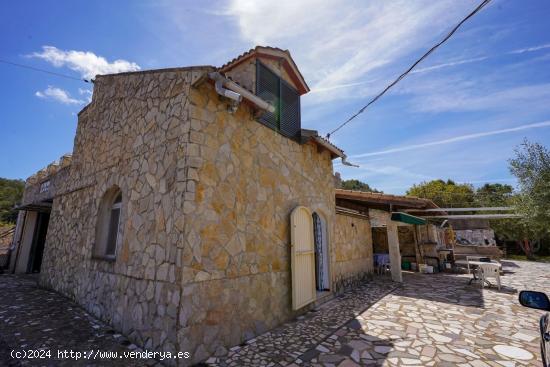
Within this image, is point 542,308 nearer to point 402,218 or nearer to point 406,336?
point 406,336

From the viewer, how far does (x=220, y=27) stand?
5621 mm

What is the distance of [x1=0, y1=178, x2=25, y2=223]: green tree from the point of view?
26.3 m

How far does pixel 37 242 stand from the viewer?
1223 centimetres

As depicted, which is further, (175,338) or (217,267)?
(217,267)

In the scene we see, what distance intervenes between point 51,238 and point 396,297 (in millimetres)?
11608

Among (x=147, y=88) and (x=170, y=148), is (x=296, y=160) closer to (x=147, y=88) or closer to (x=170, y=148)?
(x=170, y=148)

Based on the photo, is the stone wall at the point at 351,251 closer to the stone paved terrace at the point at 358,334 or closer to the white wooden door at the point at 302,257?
the stone paved terrace at the point at 358,334

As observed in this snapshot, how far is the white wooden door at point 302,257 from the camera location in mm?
5797

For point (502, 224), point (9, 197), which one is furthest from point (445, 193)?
point (9, 197)

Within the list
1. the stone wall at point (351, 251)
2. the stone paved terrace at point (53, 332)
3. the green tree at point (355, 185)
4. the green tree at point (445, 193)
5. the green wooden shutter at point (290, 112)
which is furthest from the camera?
the green tree at point (355, 185)

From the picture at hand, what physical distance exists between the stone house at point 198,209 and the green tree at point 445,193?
2861 centimetres

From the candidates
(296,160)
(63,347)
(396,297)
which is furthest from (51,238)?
(396,297)

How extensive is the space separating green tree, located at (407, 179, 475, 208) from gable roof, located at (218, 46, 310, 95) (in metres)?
28.8

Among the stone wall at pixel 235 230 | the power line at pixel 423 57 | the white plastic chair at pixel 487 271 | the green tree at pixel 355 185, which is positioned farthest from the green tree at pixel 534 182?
the green tree at pixel 355 185
